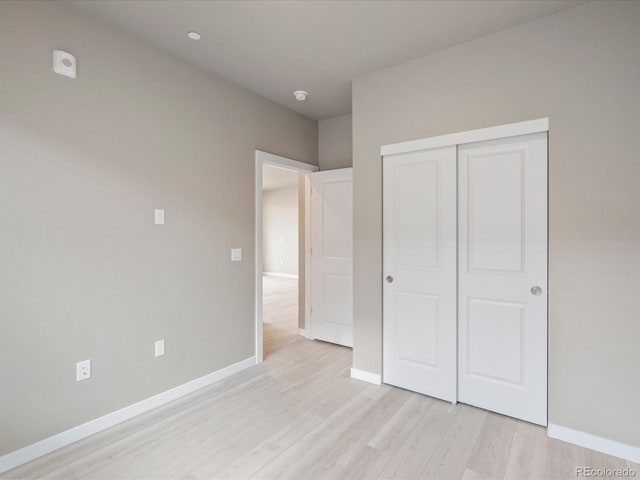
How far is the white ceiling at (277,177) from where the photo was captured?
7277 mm

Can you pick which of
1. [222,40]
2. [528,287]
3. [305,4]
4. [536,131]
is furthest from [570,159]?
[222,40]

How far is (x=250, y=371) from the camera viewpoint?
124 inches

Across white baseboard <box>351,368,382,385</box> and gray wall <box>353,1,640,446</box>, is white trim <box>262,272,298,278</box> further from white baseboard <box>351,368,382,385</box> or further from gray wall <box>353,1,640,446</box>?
gray wall <box>353,1,640,446</box>

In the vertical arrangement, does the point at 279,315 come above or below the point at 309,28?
below

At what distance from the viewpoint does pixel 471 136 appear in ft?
7.93

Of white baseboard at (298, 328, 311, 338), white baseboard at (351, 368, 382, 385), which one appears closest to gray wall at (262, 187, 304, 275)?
white baseboard at (298, 328, 311, 338)

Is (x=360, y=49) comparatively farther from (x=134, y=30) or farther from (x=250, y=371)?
(x=250, y=371)

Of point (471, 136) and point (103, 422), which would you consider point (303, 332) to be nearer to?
point (103, 422)

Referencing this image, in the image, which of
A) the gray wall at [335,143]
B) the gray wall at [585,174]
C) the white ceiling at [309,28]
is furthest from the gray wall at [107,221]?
the gray wall at [585,174]

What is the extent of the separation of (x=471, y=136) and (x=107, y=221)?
265cm

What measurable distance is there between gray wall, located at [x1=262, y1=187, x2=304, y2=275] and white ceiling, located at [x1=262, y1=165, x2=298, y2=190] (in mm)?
328

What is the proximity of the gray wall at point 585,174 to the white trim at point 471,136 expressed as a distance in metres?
0.05

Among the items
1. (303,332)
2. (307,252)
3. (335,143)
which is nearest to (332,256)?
(307,252)

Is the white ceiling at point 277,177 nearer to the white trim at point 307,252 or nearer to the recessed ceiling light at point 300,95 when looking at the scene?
the white trim at point 307,252
